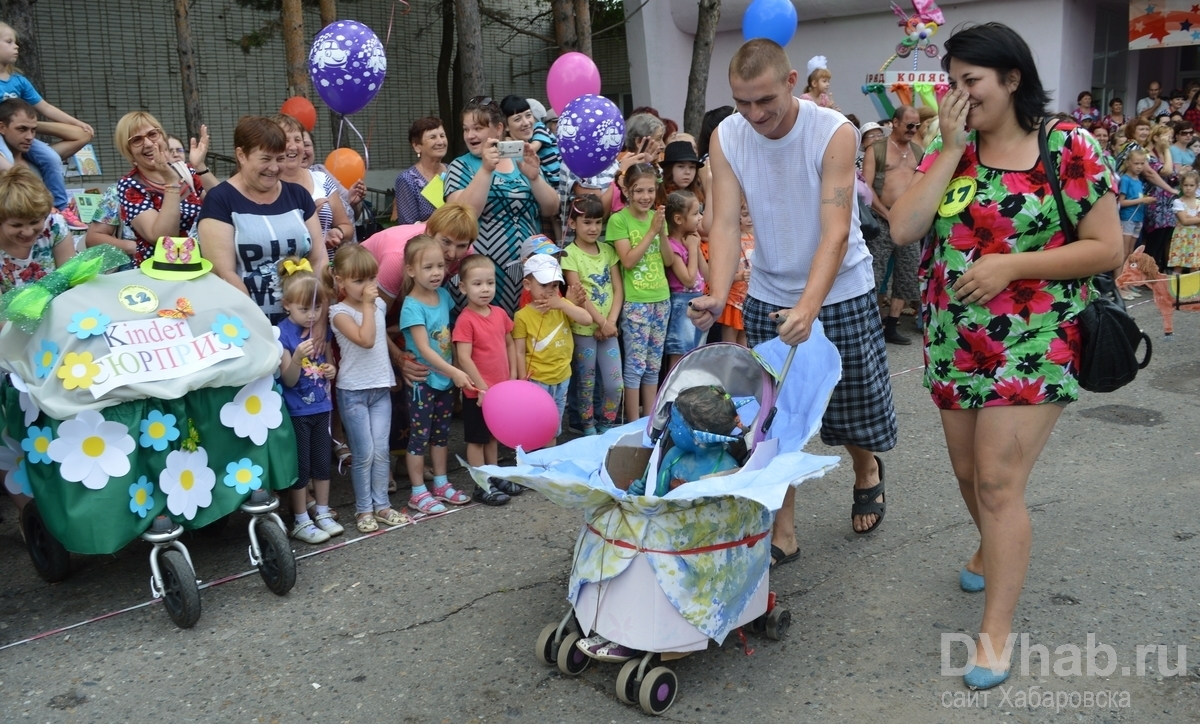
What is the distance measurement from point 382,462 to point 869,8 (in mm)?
13781

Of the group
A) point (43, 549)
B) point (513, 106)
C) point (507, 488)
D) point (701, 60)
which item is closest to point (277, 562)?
point (43, 549)

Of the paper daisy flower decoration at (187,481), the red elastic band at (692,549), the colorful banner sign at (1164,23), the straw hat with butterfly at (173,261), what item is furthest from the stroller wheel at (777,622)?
the colorful banner sign at (1164,23)

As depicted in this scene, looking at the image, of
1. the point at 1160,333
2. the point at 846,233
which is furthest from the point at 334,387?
the point at 1160,333

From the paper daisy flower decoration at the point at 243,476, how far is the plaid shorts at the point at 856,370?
204cm

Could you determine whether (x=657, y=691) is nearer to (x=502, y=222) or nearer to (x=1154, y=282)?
(x=502, y=222)

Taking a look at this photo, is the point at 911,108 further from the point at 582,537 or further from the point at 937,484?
the point at 582,537

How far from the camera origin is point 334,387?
477 centimetres

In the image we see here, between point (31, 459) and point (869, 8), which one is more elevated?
point (869, 8)

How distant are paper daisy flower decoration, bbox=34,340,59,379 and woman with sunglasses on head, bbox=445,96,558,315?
239cm

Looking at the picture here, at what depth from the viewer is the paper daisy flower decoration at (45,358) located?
3604mm

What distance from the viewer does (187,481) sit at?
3820 millimetres

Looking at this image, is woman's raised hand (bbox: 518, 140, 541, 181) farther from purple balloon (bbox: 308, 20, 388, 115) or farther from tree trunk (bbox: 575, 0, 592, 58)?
tree trunk (bbox: 575, 0, 592, 58)

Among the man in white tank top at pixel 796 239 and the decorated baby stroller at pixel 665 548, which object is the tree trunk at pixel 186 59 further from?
the decorated baby stroller at pixel 665 548

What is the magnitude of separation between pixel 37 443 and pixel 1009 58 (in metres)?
3.57
